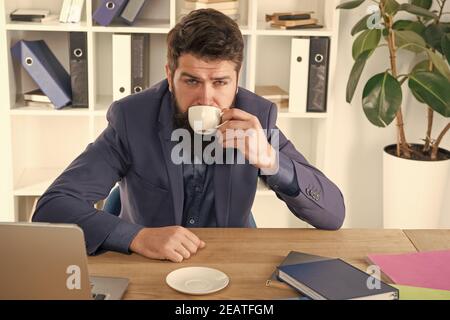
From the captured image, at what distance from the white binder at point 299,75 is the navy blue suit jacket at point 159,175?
122 cm

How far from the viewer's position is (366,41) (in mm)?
3340

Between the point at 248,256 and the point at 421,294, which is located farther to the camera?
the point at 248,256

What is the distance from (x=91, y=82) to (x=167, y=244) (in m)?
1.78

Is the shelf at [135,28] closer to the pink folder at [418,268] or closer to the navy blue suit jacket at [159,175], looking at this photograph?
the navy blue suit jacket at [159,175]

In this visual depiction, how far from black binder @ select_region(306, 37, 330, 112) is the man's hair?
130 centimetres

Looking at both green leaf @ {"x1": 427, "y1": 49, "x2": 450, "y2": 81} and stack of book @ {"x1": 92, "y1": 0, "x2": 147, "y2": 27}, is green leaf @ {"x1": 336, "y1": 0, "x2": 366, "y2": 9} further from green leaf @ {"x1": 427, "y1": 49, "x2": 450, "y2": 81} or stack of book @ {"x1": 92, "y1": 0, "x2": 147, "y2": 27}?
stack of book @ {"x1": 92, "y1": 0, "x2": 147, "y2": 27}

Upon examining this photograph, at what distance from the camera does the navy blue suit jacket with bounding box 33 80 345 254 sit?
196 centimetres

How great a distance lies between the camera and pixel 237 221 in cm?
212

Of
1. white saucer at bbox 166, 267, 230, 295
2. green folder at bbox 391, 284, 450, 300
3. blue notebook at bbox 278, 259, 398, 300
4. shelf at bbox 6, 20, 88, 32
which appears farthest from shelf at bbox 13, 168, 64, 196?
green folder at bbox 391, 284, 450, 300

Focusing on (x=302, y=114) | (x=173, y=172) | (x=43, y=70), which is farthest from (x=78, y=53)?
(x=173, y=172)

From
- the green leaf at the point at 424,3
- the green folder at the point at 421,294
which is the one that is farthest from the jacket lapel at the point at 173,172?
the green leaf at the point at 424,3

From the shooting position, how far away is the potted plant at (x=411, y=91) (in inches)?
124

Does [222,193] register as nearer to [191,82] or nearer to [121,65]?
[191,82]
